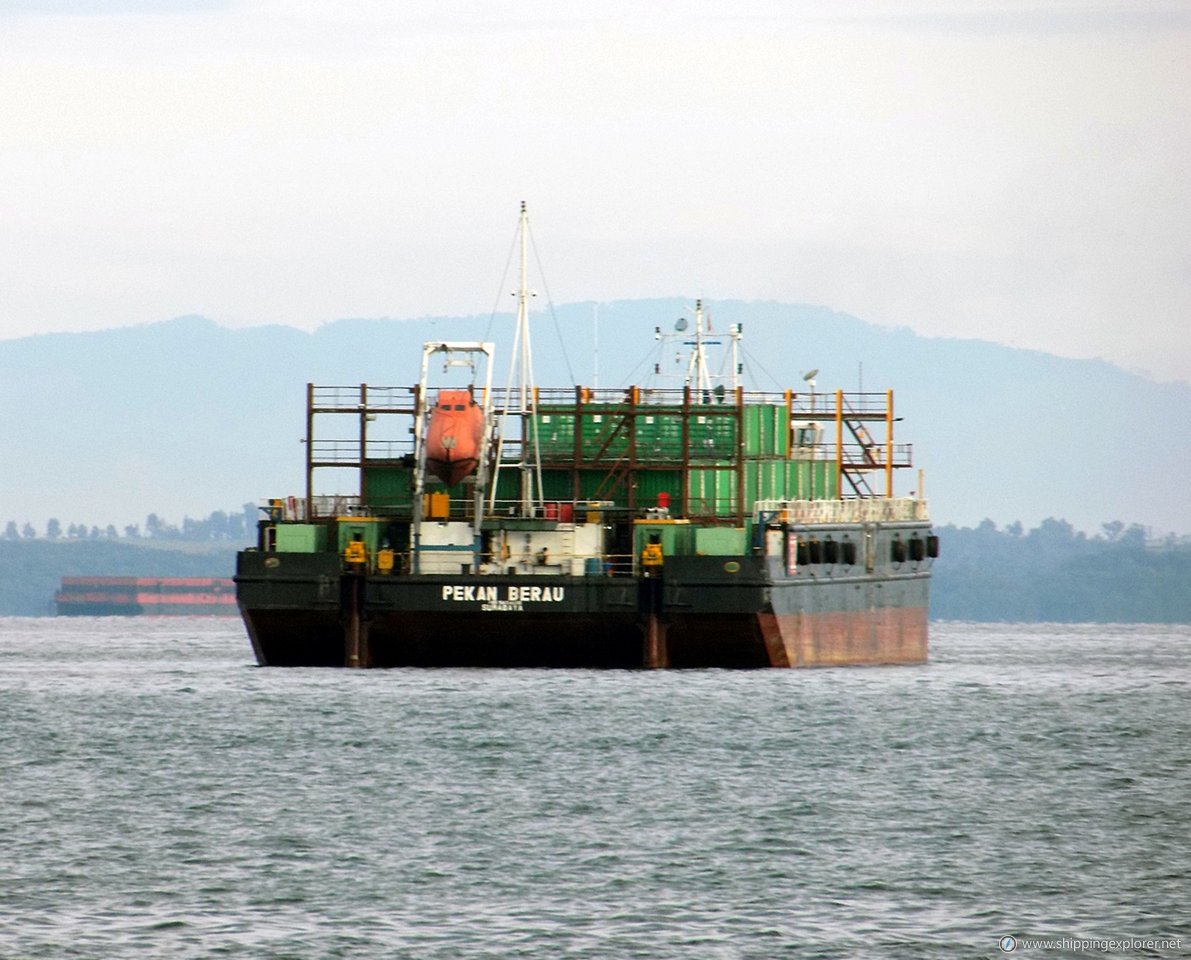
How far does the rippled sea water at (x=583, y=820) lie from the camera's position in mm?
33125

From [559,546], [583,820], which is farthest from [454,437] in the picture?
[583,820]

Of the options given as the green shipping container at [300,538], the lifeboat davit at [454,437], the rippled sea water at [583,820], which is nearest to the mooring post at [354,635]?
the rippled sea water at [583,820]

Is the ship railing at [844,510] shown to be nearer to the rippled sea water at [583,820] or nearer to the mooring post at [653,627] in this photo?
the mooring post at [653,627]

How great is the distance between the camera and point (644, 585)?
70125mm

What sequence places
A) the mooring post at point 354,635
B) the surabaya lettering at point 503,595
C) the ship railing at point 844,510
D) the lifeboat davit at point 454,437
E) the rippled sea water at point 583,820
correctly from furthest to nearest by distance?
the ship railing at point 844,510, the lifeboat davit at point 454,437, the mooring post at point 354,635, the surabaya lettering at point 503,595, the rippled sea water at point 583,820

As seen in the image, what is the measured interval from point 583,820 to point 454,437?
31258 millimetres

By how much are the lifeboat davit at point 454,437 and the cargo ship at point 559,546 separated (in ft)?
0.18

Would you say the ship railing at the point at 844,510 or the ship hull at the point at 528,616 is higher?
the ship railing at the point at 844,510

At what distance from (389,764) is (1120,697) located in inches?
1192

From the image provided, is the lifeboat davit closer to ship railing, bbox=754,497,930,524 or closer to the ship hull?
the ship hull

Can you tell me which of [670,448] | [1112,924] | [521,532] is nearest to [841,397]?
[670,448]

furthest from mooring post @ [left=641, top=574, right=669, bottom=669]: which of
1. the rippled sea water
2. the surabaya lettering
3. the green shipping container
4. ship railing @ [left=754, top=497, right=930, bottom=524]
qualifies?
the green shipping container

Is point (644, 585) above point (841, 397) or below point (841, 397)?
below

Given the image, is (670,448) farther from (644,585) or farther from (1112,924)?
(1112,924)
